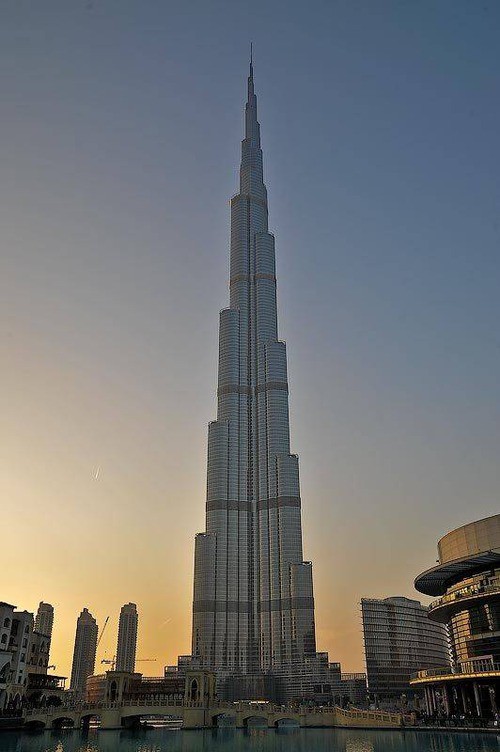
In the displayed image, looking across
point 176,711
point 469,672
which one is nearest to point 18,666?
point 176,711

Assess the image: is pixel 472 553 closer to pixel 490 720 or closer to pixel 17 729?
pixel 490 720

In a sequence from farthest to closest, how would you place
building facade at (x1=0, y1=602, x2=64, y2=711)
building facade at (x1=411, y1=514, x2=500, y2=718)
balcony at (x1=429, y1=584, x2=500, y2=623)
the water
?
building facade at (x1=0, y1=602, x2=64, y2=711) → balcony at (x1=429, y1=584, x2=500, y2=623) → building facade at (x1=411, y1=514, x2=500, y2=718) → the water

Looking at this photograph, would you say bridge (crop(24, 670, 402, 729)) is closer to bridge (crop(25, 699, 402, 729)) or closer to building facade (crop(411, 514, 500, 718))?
bridge (crop(25, 699, 402, 729))

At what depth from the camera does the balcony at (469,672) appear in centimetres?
12594

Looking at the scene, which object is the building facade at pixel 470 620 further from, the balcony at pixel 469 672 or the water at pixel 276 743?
the water at pixel 276 743

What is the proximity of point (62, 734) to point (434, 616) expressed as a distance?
95.8 meters

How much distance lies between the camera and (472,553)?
14438 cm

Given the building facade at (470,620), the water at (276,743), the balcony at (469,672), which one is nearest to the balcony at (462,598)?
the building facade at (470,620)

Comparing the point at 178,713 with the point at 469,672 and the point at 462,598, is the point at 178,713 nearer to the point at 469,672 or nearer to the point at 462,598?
the point at 469,672

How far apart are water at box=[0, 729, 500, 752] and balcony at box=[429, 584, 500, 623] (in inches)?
1047

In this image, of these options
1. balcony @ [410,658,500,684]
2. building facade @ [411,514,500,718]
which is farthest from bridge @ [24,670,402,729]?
building facade @ [411,514,500,718]

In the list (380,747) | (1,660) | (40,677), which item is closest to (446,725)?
(380,747)

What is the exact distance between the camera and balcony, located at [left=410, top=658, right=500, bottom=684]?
126m

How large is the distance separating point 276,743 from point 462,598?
51207 millimetres
